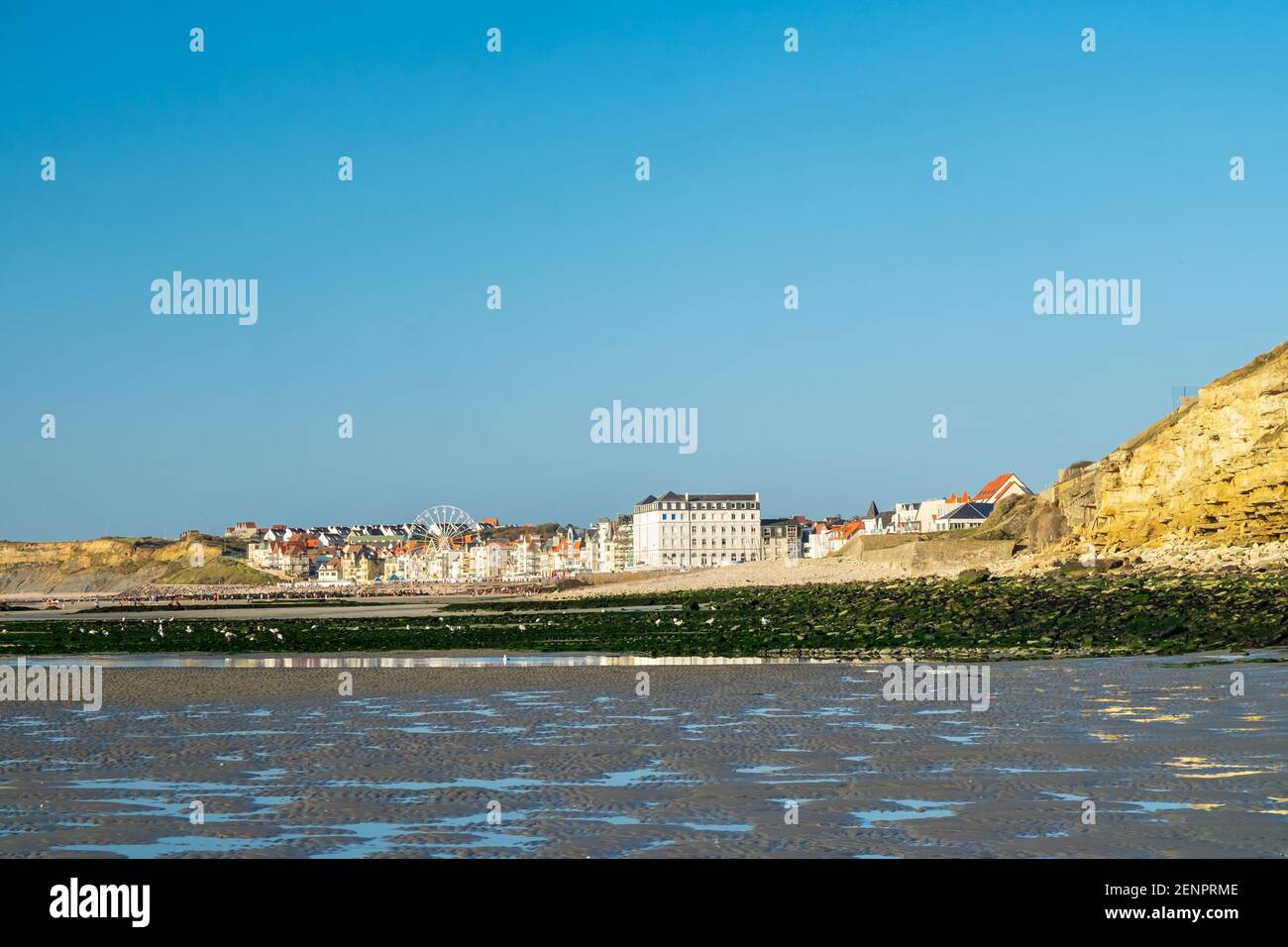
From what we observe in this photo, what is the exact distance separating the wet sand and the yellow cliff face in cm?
3345

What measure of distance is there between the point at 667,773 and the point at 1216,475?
48.5m

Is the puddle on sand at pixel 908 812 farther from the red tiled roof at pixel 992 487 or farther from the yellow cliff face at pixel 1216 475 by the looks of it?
the red tiled roof at pixel 992 487

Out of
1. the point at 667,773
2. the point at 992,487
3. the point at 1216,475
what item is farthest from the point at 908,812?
the point at 992,487

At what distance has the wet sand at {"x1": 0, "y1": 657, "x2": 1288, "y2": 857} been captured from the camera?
10000 mm

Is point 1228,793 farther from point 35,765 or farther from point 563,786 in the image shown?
point 35,765

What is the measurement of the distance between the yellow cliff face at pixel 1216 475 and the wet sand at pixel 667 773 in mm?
33450

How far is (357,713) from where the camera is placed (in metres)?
19.5

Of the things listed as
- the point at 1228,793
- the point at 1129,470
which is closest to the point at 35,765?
the point at 1228,793

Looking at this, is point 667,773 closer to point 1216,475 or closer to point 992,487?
point 1216,475

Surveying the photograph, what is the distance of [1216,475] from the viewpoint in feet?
183

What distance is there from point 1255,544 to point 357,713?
1616 inches

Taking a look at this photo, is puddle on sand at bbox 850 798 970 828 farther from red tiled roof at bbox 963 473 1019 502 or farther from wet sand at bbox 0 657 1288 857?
red tiled roof at bbox 963 473 1019 502
